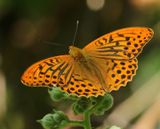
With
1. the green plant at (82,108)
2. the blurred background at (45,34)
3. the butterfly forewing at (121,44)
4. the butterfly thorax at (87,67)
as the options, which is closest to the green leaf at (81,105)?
the green plant at (82,108)

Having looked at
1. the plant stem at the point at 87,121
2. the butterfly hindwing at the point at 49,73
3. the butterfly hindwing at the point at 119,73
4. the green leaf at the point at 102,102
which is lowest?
the plant stem at the point at 87,121

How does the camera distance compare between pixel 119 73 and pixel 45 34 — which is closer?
pixel 119 73

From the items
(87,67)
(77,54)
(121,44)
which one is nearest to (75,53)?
(77,54)

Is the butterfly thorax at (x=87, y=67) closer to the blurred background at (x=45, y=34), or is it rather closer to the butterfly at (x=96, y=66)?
the butterfly at (x=96, y=66)

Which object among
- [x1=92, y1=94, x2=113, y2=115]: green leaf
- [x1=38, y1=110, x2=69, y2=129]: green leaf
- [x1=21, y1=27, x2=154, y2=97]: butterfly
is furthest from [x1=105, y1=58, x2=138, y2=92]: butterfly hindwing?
[x1=38, y1=110, x2=69, y2=129]: green leaf

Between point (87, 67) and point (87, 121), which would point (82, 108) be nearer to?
point (87, 121)

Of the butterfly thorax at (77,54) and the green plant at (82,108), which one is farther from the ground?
the butterfly thorax at (77,54)

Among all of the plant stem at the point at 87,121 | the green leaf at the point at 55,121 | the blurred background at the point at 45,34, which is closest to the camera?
the plant stem at the point at 87,121
